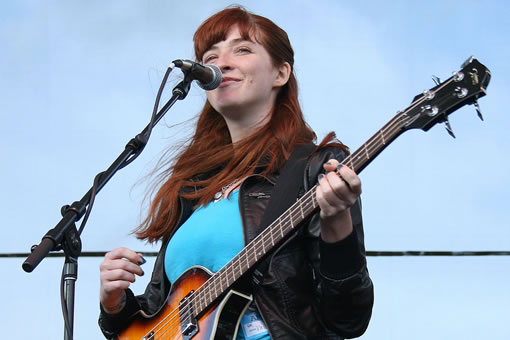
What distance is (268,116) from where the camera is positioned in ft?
8.23

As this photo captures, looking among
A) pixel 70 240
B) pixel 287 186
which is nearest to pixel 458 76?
pixel 287 186

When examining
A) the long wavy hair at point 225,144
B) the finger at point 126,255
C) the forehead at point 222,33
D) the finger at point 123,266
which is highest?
the forehead at point 222,33

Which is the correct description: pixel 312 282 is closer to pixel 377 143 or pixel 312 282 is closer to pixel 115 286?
pixel 377 143

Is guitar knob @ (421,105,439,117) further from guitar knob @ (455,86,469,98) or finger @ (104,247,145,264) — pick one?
finger @ (104,247,145,264)

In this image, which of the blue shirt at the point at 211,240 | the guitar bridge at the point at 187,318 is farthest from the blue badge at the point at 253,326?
the guitar bridge at the point at 187,318

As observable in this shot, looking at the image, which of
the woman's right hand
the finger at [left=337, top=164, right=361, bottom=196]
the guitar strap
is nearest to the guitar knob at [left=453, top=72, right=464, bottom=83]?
the finger at [left=337, top=164, right=361, bottom=196]

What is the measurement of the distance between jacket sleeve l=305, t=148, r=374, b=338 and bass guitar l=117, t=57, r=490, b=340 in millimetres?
115

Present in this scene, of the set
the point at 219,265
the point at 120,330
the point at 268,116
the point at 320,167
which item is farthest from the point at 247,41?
the point at 120,330

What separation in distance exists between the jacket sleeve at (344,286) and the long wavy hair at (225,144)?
1.23 feet

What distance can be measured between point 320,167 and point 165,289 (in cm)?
59

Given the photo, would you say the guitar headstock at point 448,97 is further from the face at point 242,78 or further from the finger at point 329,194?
the face at point 242,78

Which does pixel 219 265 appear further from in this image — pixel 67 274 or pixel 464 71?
pixel 464 71

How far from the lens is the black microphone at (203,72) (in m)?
2.24

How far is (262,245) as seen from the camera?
6.70 feet
